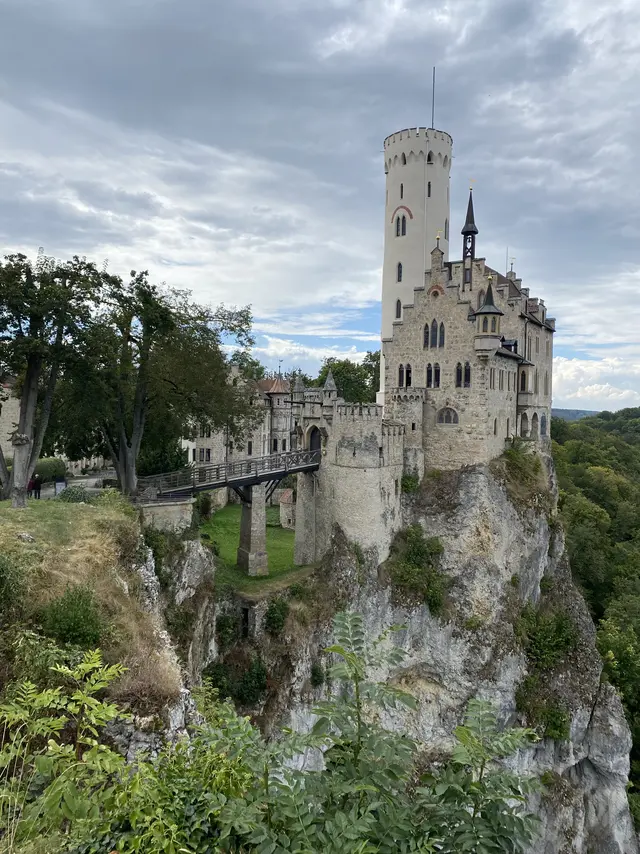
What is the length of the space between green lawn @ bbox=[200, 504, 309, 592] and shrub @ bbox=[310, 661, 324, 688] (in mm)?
3982

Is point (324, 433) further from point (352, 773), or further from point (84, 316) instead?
point (352, 773)

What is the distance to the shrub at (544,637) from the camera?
98.3 feet

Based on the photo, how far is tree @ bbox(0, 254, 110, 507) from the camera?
62.8 feet

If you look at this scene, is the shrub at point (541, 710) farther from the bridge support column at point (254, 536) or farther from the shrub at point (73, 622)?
the shrub at point (73, 622)

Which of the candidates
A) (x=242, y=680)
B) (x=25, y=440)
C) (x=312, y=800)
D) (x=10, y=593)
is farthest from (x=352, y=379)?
(x=312, y=800)

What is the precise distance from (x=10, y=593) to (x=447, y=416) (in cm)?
2606

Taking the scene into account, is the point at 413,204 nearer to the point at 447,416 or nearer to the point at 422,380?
the point at 422,380

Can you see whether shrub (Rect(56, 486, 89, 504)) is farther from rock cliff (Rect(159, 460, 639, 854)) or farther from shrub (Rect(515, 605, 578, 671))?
shrub (Rect(515, 605, 578, 671))

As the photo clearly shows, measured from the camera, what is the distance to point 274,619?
968 inches

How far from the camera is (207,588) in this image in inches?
891

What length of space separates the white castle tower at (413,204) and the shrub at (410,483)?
1013cm

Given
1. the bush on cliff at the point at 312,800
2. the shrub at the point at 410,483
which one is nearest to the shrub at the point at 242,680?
the shrub at the point at 410,483

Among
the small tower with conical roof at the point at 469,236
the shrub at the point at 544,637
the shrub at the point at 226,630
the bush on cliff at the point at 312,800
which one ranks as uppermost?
the small tower with conical roof at the point at 469,236

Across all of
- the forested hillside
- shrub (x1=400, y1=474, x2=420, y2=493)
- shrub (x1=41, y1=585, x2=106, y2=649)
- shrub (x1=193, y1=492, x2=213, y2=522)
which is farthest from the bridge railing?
the forested hillside
